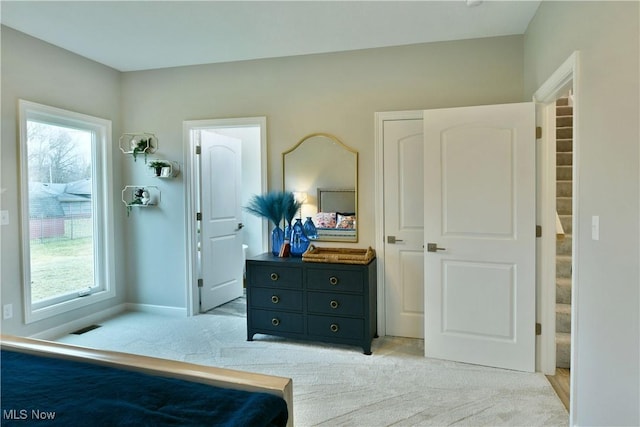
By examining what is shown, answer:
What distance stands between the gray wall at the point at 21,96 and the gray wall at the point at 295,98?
56 centimetres

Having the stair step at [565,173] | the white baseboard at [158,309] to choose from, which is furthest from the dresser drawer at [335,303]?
the stair step at [565,173]

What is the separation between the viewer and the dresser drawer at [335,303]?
313 centimetres

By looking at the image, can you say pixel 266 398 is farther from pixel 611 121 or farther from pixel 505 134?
pixel 505 134

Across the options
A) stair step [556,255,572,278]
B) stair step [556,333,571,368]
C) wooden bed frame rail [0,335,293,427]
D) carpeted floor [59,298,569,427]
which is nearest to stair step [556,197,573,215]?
stair step [556,255,572,278]

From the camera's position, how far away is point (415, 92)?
135 inches

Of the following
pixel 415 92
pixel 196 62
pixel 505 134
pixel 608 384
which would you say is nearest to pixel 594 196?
pixel 608 384

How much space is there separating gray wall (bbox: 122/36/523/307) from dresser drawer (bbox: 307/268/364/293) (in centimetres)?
52

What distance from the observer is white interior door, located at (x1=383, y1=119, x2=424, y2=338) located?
3.39 m

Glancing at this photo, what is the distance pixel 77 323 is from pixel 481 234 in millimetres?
3816

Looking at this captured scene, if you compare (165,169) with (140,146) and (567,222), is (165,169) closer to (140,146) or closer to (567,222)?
(140,146)

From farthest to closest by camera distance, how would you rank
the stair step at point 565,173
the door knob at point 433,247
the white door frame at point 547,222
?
the stair step at point 565,173
the door knob at point 433,247
the white door frame at point 547,222

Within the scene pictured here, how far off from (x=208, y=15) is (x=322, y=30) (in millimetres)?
900

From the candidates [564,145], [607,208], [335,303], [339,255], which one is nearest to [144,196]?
[339,255]

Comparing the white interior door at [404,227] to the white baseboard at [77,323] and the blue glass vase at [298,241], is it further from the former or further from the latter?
the white baseboard at [77,323]
